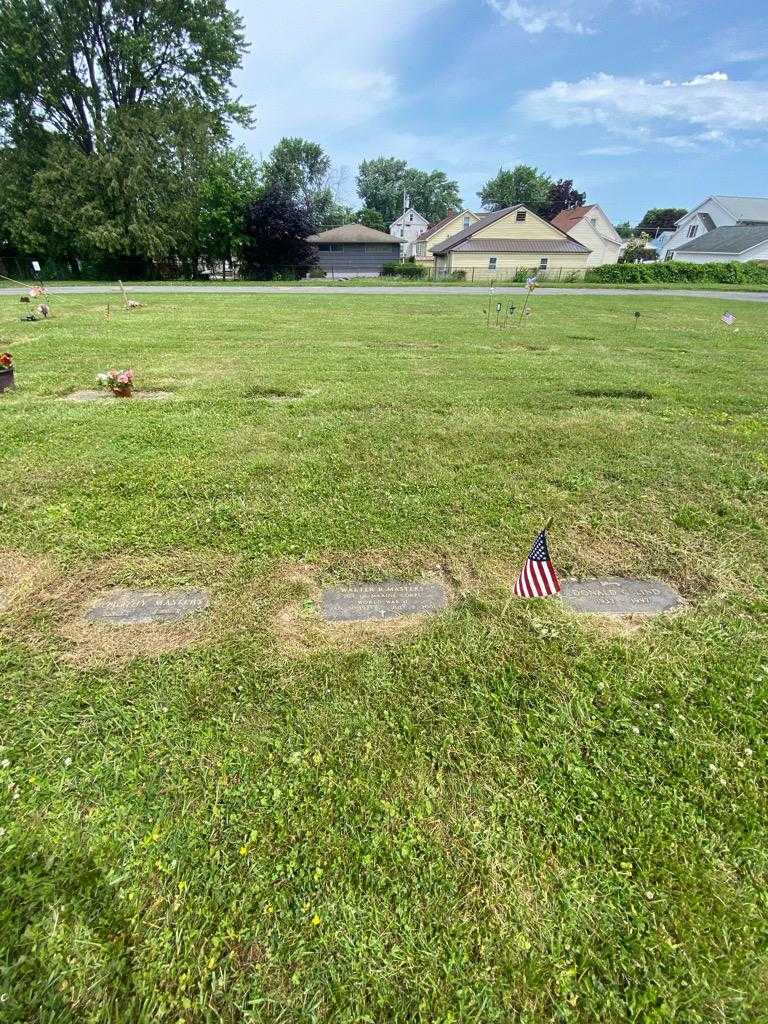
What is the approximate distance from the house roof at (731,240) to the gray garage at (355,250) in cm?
2870

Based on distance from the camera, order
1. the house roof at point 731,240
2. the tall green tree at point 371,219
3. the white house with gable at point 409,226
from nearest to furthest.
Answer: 1. the house roof at point 731,240
2. the white house with gable at point 409,226
3. the tall green tree at point 371,219

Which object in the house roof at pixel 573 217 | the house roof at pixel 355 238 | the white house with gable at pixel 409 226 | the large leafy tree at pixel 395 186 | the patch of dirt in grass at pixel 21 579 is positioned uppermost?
the large leafy tree at pixel 395 186

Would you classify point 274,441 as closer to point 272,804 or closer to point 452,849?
point 272,804

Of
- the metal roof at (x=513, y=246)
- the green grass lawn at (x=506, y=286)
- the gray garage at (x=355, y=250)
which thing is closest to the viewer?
the green grass lawn at (x=506, y=286)

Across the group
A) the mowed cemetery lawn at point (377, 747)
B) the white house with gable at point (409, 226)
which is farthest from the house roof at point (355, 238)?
the mowed cemetery lawn at point (377, 747)

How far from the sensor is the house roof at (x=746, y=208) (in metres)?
46.7

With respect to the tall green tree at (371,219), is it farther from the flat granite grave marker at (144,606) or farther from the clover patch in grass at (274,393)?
the flat granite grave marker at (144,606)

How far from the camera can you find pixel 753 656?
2176 mm

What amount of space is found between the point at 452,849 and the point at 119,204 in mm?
31639

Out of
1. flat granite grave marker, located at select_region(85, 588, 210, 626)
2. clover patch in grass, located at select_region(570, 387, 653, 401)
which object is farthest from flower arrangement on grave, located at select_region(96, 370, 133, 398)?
clover patch in grass, located at select_region(570, 387, 653, 401)

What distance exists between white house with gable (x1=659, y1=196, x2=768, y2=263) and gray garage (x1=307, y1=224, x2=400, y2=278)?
28171 mm

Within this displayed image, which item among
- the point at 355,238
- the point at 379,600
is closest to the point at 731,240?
the point at 355,238

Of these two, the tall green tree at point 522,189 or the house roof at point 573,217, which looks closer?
the house roof at point 573,217

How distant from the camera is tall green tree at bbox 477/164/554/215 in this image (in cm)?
6838
